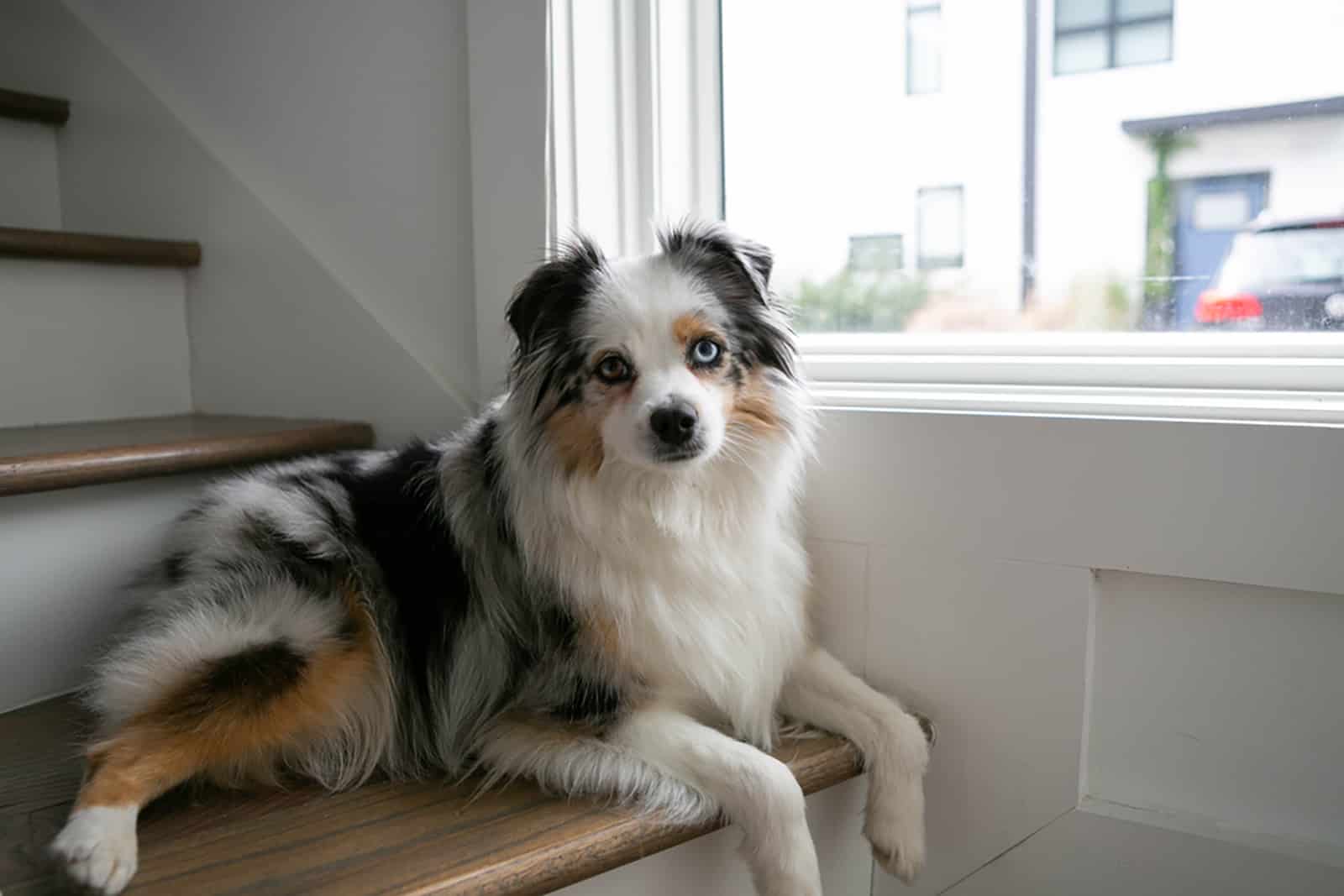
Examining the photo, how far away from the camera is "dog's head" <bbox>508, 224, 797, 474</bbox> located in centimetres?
134

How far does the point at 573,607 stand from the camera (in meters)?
1.45

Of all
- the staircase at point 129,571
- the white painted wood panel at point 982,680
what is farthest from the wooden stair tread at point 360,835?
the white painted wood panel at point 982,680

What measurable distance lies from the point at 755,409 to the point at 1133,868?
0.85 metres

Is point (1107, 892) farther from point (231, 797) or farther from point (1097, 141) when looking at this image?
point (231, 797)

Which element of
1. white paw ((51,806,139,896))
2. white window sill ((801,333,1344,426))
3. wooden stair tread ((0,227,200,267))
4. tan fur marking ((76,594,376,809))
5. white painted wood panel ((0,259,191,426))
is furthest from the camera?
white painted wood panel ((0,259,191,426))

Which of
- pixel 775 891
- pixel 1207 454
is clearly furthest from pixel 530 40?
pixel 775 891

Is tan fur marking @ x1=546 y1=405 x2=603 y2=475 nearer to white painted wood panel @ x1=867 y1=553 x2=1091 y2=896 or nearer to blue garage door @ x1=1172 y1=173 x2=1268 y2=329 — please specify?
white painted wood panel @ x1=867 y1=553 x2=1091 y2=896

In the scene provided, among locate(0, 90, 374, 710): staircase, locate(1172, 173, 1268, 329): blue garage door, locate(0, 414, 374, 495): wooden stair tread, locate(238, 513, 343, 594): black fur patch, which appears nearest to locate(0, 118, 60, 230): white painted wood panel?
locate(0, 90, 374, 710): staircase

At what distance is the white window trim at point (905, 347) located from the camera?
1.41 m

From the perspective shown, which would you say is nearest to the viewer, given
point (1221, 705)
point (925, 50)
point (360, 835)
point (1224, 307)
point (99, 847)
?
point (99, 847)

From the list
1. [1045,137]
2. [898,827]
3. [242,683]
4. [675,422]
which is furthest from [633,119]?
[898,827]

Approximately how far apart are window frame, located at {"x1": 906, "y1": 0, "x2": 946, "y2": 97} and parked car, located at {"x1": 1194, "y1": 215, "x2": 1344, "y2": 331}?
575 mm

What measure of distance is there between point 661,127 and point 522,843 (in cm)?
131

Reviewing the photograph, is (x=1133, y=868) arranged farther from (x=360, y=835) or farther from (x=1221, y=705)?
(x=360, y=835)
